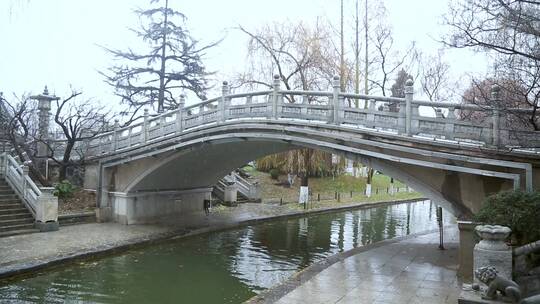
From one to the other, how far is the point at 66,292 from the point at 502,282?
321 inches

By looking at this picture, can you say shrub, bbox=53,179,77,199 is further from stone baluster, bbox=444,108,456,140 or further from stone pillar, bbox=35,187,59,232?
stone baluster, bbox=444,108,456,140

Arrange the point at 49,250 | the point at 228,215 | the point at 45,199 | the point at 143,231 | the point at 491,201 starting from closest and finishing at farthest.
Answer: the point at 491,201, the point at 49,250, the point at 45,199, the point at 143,231, the point at 228,215

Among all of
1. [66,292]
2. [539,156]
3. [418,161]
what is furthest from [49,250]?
[539,156]

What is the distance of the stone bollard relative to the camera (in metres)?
6.71

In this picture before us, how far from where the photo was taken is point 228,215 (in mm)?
21219

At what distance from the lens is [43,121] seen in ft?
64.2

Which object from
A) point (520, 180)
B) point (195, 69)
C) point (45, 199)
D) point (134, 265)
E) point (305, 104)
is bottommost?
point (134, 265)

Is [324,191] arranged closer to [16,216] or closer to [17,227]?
[16,216]

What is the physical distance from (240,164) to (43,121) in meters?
8.37

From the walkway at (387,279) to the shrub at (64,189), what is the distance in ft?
39.6

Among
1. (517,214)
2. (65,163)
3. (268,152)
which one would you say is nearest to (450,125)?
(517,214)

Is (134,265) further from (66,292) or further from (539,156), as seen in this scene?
(539,156)

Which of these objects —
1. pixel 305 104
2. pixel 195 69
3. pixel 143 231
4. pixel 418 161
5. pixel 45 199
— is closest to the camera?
pixel 418 161

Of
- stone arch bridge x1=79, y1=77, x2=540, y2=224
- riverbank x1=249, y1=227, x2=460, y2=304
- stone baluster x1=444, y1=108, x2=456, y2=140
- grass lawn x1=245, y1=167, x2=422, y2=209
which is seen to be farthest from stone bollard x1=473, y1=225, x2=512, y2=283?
grass lawn x1=245, y1=167, x2=422, y2=209
